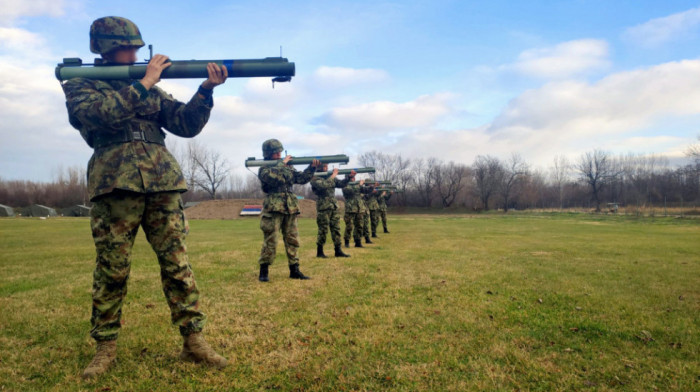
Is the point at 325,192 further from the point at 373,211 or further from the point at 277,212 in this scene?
the point at 373,211

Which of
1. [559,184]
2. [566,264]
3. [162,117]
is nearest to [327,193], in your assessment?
[566,264]

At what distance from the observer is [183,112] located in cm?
352

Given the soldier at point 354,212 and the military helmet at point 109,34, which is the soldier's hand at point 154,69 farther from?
the soldier at point 354,212

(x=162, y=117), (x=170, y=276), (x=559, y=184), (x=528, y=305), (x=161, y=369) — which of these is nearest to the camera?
(x=161, y=369)

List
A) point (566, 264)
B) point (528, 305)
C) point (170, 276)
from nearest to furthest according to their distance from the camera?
point (170, 276)
point (528, 305)
point (566, 264)

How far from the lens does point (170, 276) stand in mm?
3322

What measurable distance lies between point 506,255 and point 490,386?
26.9 ft

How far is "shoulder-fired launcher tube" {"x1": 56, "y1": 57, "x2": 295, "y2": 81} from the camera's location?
3.19 metres

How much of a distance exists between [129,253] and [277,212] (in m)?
3.77

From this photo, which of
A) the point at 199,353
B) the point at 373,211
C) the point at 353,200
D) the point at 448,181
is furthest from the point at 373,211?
the point at 448,181

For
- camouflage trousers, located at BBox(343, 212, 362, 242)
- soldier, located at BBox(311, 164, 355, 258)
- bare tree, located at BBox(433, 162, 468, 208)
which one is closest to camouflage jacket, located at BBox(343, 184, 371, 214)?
camouflage trousers, located at BBox(343, 212, 362, 242)

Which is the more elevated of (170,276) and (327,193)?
(327,193)

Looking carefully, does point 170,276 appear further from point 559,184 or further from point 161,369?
point 559,184

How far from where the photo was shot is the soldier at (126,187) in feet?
10.1
